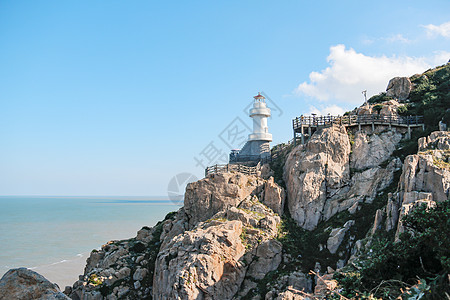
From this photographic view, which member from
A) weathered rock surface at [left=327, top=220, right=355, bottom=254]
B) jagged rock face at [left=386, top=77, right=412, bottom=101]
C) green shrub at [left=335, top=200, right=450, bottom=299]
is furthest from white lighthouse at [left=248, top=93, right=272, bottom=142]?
green shrub at [left=335, top=200, right=450, bottom=299]

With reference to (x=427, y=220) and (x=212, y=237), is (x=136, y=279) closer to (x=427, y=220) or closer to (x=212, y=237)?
(x=212, y=237)

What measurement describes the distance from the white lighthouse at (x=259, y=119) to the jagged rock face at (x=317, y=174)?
904 centimetres

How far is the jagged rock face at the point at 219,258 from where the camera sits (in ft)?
72.3

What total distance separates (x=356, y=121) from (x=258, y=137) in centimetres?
1086

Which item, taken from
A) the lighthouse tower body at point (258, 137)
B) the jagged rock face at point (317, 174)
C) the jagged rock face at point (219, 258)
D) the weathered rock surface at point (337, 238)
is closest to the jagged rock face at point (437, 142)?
the jagged rock face at point (317, 174)

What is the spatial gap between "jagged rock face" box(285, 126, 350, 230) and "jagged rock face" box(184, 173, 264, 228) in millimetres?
3119

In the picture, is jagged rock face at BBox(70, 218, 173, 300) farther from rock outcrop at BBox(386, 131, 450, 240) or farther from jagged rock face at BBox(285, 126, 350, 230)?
rock outcrop at BBox(386, 131, 450, 240)

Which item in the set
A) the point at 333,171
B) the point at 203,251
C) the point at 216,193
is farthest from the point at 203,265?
the point at 333,171

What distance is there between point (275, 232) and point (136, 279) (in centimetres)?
1094

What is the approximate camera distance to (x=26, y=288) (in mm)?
6895

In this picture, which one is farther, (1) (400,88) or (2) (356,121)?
(1) (400,88)

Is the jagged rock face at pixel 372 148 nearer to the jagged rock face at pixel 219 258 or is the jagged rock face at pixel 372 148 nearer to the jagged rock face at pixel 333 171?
the jagged rock face at pixel 333 171

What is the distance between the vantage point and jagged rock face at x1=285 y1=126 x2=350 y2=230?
26953 millimetres

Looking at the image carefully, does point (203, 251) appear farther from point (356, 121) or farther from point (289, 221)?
point (356, 121)
